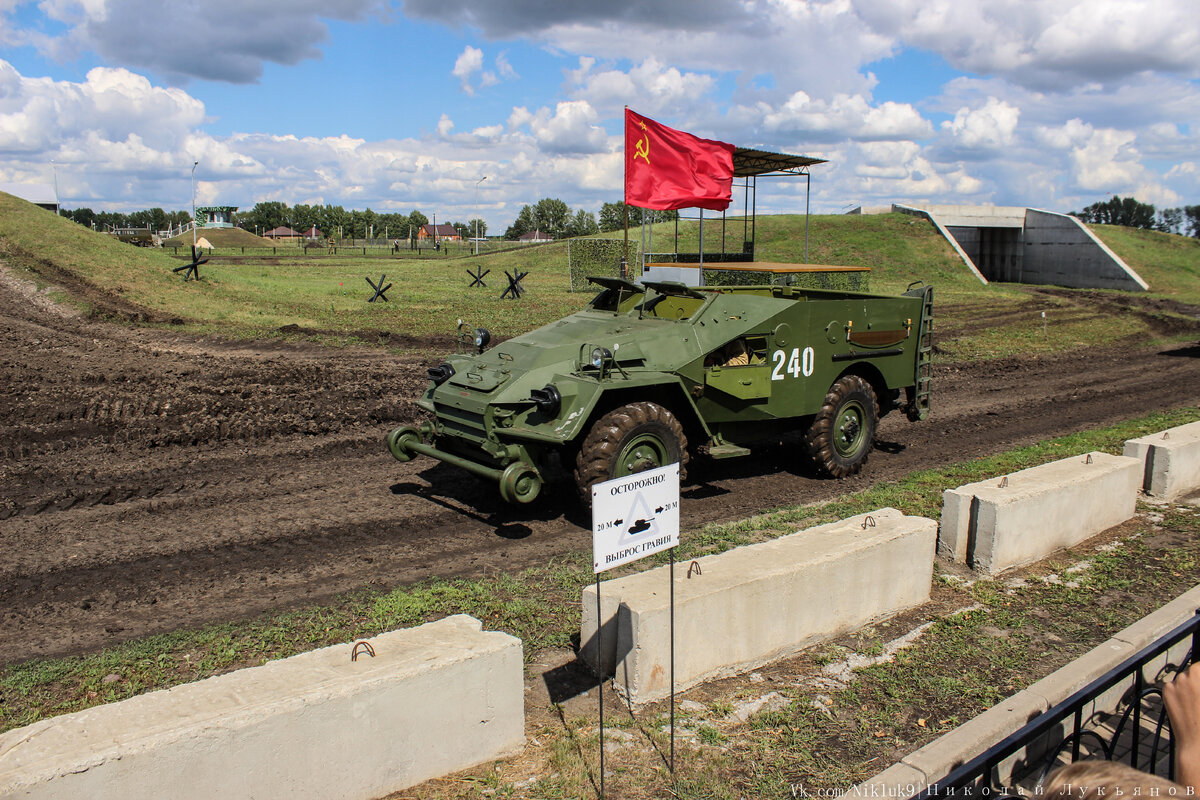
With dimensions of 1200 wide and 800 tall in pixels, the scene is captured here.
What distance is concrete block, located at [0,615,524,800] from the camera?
3.00 m

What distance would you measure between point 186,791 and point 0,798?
576 mm

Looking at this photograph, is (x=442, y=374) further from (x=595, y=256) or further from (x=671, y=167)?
(x=595, y=256)

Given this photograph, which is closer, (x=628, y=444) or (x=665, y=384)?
(x=628, y=444)

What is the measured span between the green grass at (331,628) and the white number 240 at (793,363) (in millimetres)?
1460

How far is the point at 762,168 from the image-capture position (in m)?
21.4

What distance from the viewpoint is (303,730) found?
3.39 metres

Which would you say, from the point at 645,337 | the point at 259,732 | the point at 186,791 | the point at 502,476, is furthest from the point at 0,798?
the point at 645,337

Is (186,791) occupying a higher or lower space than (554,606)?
higher

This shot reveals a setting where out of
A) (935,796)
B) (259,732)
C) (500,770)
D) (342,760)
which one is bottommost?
(500,770)

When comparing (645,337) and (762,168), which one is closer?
(645,337)

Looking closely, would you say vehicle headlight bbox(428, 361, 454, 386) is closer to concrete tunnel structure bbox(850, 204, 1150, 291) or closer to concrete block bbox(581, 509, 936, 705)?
concrete block bbox(581, 509, 936, 705)

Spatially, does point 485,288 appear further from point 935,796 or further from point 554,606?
point 935,796

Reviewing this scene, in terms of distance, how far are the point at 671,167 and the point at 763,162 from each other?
17.9ft

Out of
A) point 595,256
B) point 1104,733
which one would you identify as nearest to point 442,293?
point 595,256
